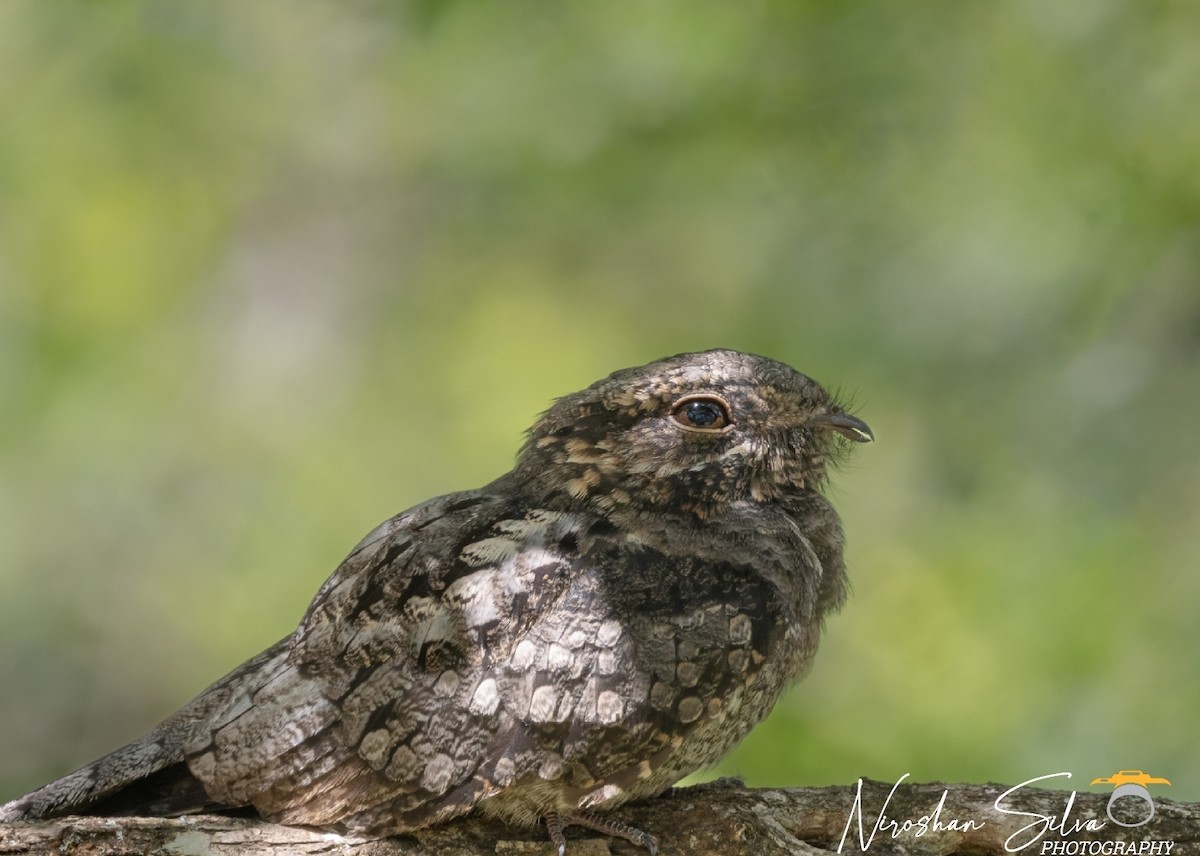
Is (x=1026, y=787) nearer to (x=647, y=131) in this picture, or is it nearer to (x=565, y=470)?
(x=565, y=470)

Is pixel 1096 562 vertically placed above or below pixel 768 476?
above

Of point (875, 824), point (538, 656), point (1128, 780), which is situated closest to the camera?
point (538, 656)

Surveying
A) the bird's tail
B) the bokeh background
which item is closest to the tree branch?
the bird's tail

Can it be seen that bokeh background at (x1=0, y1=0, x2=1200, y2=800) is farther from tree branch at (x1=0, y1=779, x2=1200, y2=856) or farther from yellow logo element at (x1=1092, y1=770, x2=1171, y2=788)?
tree branch at (x1=0, y1=779, x2=1200, y2=856)

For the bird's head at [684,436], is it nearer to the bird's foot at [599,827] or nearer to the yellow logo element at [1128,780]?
the bird's foot at [599,827]

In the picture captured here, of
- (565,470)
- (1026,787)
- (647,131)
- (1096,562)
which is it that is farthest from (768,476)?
(647,131)

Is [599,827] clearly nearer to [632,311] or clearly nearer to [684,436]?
[684,436]

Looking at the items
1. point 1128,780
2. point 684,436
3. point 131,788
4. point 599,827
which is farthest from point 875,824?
point 131,788
